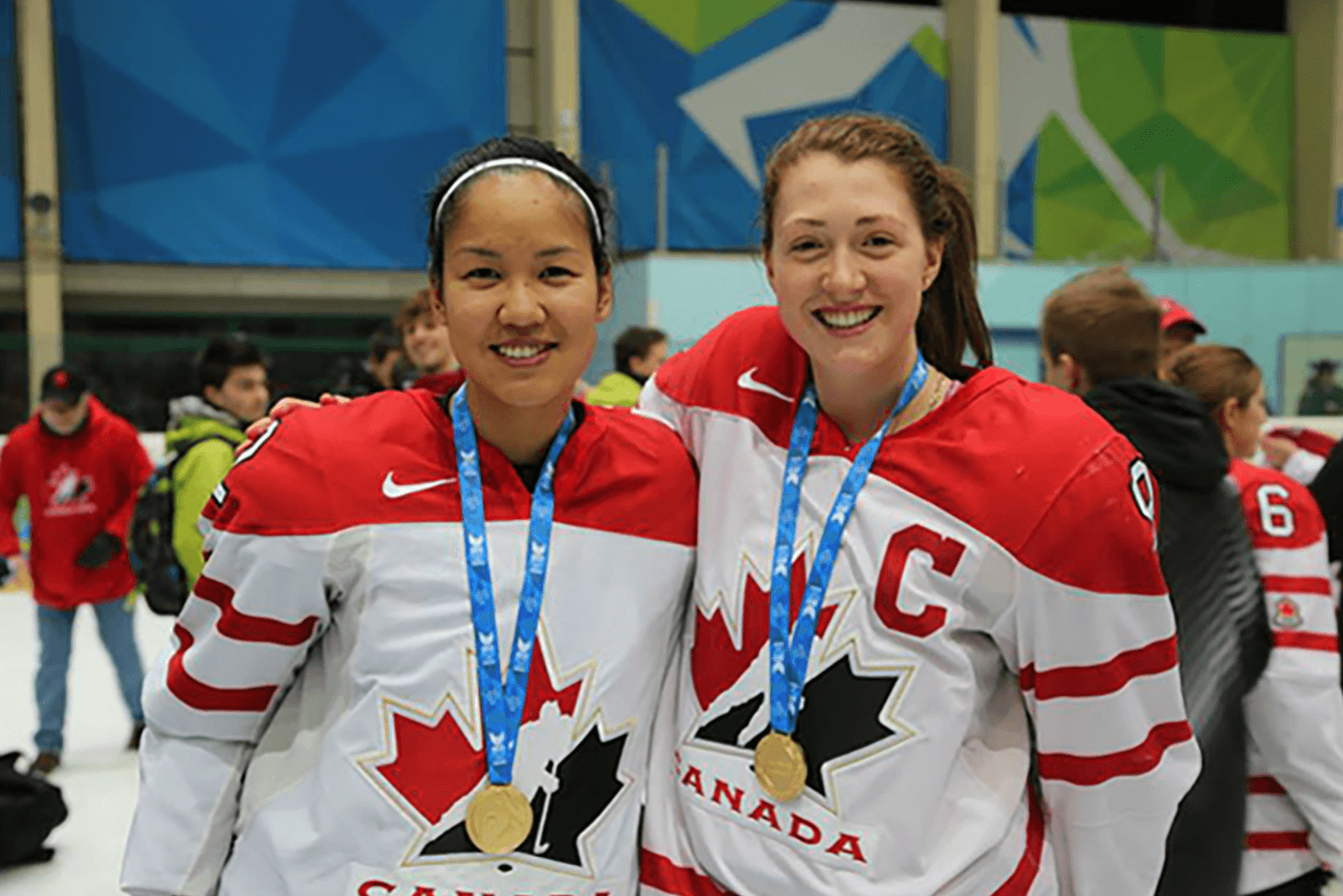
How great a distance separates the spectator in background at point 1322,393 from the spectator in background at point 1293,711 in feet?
29.5

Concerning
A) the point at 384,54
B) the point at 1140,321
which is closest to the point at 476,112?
the point at 384,54

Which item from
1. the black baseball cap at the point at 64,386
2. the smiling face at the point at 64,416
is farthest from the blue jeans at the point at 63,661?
the black baseball cap at the point at 64,386

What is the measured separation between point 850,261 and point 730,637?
479mm

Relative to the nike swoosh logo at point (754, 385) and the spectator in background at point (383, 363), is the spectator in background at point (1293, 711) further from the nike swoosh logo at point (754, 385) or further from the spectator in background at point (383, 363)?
the spectator in background at point (383, 363)

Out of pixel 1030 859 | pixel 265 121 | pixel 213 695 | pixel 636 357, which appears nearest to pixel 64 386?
pixel 636 357

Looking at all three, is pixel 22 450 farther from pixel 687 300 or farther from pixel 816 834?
pixel 687 300

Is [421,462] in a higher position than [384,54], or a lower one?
lower

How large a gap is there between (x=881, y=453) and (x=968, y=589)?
7.8 inches

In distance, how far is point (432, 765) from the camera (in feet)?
4.66

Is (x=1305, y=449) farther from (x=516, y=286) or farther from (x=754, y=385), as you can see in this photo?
(x=516, y=286)

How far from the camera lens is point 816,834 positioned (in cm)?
142

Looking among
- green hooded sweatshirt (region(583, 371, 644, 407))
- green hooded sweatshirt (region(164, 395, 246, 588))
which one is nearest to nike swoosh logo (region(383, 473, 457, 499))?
green hooded sweatshirt (region(164, 395, 246, 588))

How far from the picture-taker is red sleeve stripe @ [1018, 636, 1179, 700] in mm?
1395

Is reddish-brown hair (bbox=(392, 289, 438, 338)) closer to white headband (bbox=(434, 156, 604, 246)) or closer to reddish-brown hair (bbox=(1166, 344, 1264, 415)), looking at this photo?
reddish-brown hair (bbox=(1166, 344, 1264, 415))
